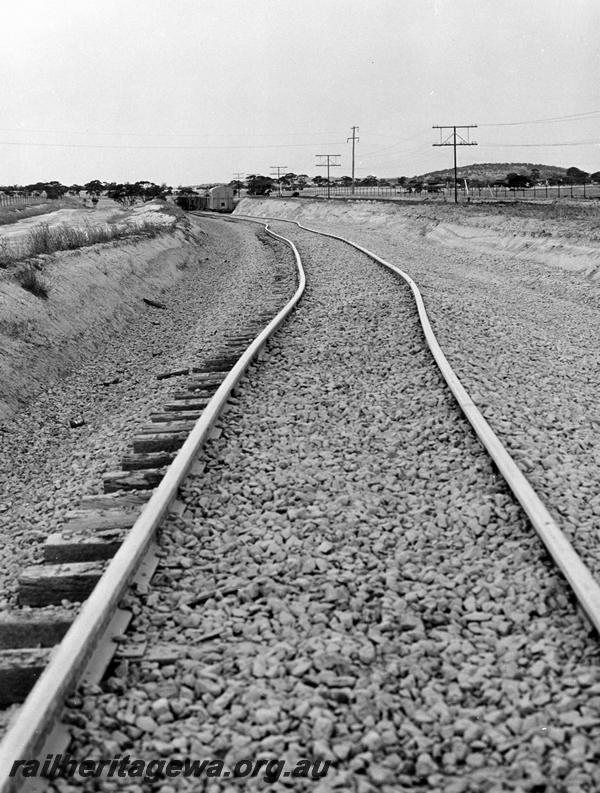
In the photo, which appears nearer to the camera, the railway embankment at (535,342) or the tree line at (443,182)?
the railway embankment at (535,342)

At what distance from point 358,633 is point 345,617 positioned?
0.13 meters

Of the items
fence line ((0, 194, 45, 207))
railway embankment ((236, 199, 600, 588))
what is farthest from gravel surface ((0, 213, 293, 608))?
fence line ((0, 194, 45, 207))

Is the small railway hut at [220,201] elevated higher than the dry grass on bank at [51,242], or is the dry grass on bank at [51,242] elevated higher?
the small railway hut at [220,201]

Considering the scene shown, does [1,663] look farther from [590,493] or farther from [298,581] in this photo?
[590,493]

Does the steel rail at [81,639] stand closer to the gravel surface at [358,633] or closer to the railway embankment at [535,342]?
the gravel surface at [358,633]

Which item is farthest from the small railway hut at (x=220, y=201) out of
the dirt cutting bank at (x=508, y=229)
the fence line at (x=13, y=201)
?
the dirt cutting bank at (x=508, y=229)

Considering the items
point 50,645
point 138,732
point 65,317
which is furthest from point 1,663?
point 65,317

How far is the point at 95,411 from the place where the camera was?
986cm

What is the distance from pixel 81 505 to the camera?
528 centimetres

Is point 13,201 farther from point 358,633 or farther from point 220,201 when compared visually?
point 358,633

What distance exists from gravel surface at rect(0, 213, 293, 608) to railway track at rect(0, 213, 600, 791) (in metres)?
0.95

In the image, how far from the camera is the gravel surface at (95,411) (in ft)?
20.4

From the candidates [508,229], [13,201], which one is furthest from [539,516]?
[13,201]

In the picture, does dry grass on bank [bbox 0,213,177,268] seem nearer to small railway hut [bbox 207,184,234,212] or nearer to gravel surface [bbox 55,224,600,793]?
gravel surface [bbox 55,224,600,793]
